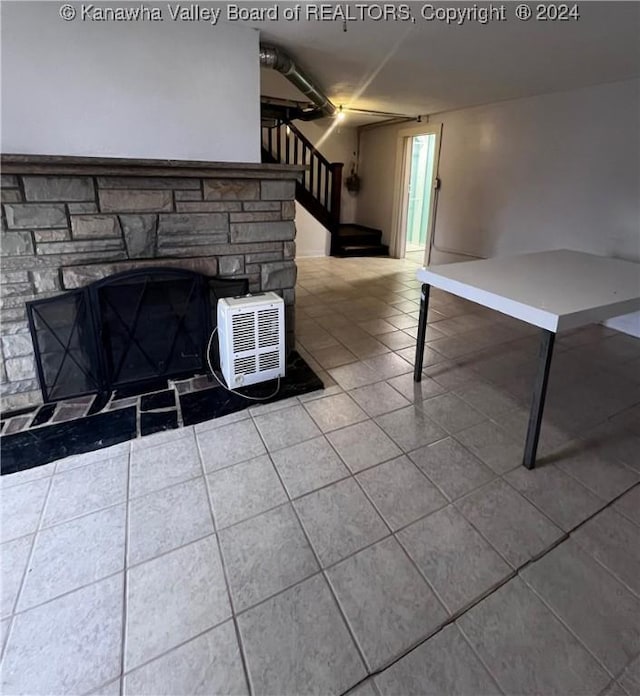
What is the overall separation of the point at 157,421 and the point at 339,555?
4.18 feet

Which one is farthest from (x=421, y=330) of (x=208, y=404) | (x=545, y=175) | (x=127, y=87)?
(x=545, y=175)

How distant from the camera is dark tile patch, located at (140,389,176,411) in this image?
233 centimetres

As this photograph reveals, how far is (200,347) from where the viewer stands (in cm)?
268

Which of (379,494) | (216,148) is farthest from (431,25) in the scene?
(379,494)

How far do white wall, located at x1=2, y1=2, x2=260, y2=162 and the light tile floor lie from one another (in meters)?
1.64

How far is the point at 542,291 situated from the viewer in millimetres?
2008

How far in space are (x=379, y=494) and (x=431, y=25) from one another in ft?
8.85

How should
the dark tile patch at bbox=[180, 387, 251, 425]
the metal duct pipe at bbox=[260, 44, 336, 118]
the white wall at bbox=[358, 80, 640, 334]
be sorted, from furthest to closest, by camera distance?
the white wall at bbox=[358, 80, 640, 334] < the metal duct pipe at bbox=[260, 44, 336, 118] < the dark tile patch at bbox=[180, 387, 251, 425]

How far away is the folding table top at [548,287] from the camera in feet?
5.72

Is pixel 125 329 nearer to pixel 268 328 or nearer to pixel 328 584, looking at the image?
pixel 268 328

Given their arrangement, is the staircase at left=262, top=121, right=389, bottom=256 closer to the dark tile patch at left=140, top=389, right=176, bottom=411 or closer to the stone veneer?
the stone veneer

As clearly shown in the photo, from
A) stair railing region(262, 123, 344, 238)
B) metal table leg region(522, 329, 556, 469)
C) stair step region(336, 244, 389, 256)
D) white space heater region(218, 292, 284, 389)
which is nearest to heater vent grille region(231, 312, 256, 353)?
white space heater region(218, 292, 284, 389)

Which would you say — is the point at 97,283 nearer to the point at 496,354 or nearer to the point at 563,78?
the point at 496,354

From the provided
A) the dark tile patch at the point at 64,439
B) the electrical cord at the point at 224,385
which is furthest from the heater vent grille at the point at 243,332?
the dark tile patch at the point at 64,439
